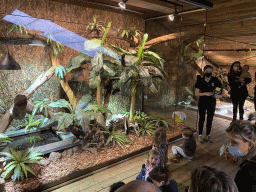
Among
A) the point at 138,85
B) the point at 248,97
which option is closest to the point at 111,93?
the point at 138,85

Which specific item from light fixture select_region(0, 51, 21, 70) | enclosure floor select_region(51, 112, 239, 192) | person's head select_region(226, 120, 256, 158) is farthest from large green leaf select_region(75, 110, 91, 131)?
person's head select_region(226, 120, 256, 158)

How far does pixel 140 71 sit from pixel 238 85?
2.11m

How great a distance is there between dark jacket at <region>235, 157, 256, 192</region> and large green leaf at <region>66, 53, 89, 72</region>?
6.74 ft

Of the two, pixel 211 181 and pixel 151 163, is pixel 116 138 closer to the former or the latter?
pixel 151 163

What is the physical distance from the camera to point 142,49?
3.00 m

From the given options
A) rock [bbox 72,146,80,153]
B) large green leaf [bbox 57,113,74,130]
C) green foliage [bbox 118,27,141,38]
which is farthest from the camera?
green foliage [bbox 118,27,141,38]

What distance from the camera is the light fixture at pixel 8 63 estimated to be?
1.85 meters

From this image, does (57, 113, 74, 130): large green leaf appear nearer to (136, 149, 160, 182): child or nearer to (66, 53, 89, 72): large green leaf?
(66, 53, 89, 72): large green leaf

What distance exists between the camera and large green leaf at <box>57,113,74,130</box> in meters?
2.27

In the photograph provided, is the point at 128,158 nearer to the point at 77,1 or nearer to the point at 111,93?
the point at 111,93

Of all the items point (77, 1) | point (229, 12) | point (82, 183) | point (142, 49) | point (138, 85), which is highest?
point (229, 12)

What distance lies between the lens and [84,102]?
2553mm

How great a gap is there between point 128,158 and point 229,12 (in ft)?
11.3

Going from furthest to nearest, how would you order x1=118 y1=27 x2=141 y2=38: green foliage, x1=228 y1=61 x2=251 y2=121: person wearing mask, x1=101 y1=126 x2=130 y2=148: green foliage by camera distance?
x1=228 y1=61 x2=251 y2=121: person wearing mask, x1=118 y1=27 x2=141 y2=38: green foliage, x1=101 y1=126 x2=130 y2=148: green foliage
